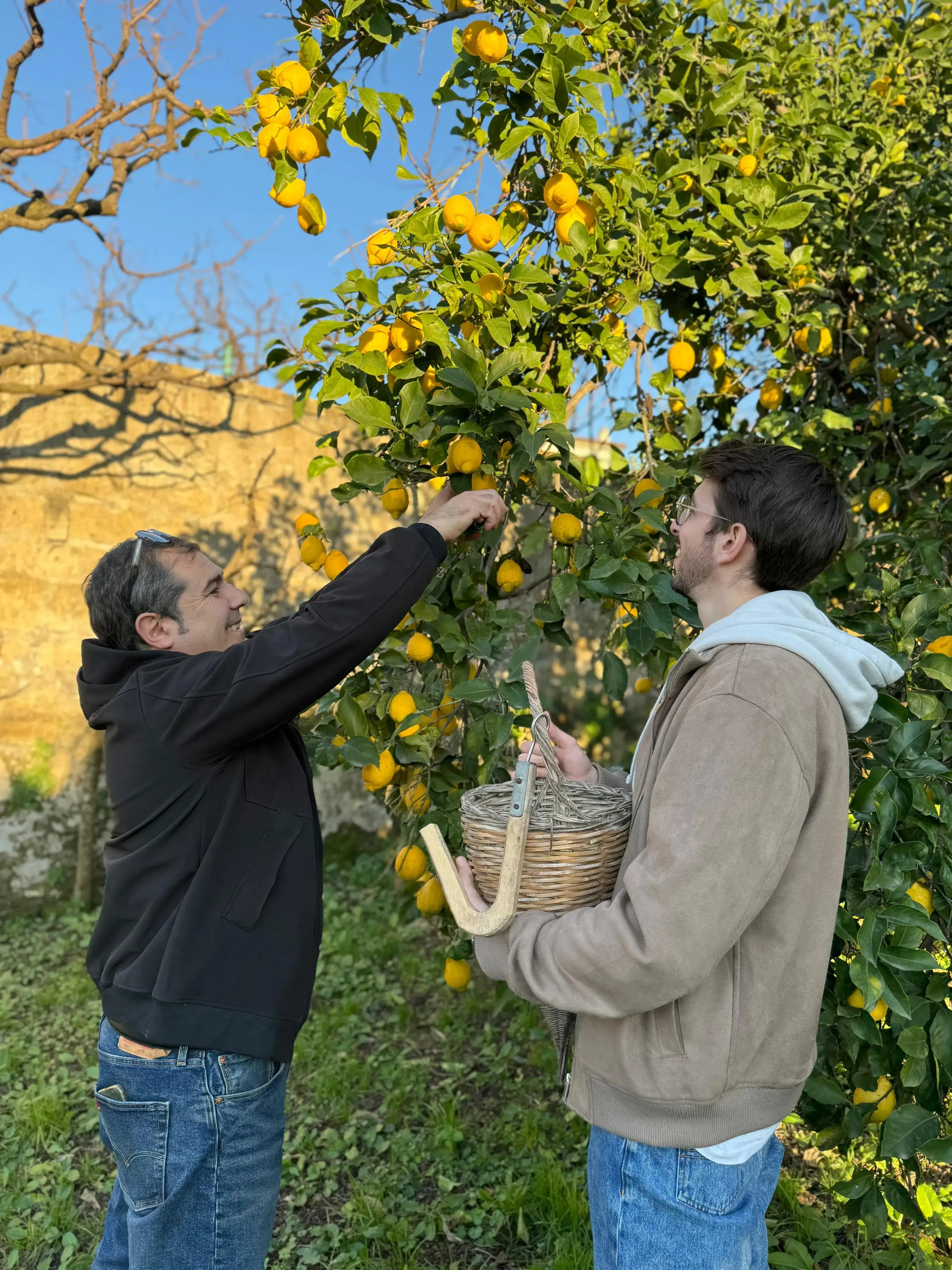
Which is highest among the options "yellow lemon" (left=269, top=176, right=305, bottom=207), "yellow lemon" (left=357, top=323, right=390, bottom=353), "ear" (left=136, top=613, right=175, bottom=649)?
"yellow lemon" (left=269, top=176, right=305, bottom=207)

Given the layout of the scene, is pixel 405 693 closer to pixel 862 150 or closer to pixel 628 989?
pixel 628 989

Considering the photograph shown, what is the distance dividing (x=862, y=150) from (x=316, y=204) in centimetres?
151

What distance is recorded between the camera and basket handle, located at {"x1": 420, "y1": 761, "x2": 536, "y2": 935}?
2.88 ft

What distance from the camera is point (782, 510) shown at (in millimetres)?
1021

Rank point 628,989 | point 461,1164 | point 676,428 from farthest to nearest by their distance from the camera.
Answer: point 461,1164 → point 676,428 → point 628,989

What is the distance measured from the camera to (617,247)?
1513 mm

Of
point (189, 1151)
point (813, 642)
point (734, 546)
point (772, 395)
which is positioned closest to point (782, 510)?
point (734, 546)

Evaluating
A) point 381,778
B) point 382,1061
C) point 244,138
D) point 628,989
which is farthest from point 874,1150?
point 244,138

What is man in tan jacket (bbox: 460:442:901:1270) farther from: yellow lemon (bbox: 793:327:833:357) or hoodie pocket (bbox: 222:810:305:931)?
yellow lemon (bbox: 793:327:833:357)

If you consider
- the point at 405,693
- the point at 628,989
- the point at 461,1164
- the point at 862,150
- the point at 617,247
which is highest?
the point at 862,150

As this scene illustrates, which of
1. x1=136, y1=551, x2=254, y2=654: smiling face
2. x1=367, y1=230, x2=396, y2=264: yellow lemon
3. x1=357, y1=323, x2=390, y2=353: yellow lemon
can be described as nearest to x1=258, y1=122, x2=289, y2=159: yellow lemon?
x1=367, y1=230, x2=396, y2=264: yellow lemon

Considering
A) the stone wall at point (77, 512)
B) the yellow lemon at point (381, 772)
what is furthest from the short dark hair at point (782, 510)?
the stone wall at point (77, 512)

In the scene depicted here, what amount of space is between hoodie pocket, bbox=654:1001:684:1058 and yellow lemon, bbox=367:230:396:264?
118cm

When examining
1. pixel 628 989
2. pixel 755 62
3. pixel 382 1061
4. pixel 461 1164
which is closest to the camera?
pixel 628 989
